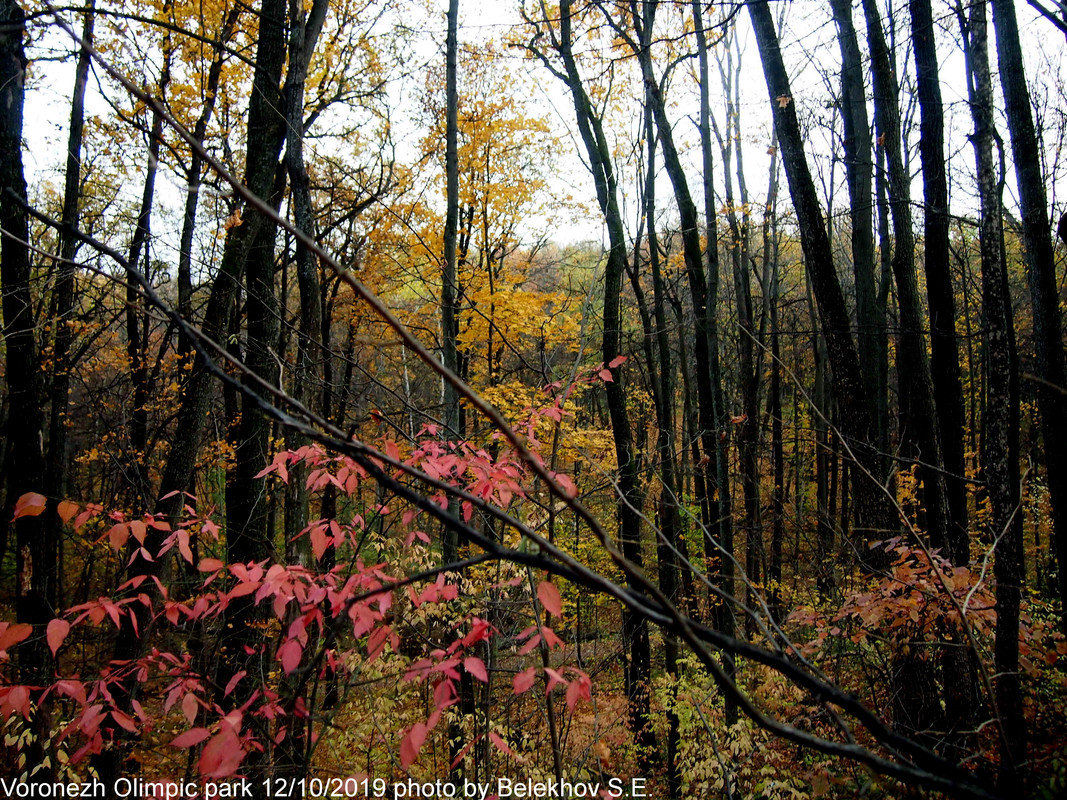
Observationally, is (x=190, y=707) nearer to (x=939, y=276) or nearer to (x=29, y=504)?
(x=29, y=504)

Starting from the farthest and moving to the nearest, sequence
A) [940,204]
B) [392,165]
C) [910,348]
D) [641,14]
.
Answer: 1. [392,165]
2. [641,14]
3. [910,348]
4. [940,204]

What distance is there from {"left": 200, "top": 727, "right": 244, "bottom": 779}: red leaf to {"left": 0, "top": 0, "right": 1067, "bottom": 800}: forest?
0.02 meters

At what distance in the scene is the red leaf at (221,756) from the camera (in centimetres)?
142

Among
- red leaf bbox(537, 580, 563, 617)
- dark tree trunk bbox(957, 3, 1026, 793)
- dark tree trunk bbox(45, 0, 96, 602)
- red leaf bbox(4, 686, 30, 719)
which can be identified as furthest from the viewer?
dark tree trunk bbox(45, 0, 96, 602)

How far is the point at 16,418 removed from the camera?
5.70 metres

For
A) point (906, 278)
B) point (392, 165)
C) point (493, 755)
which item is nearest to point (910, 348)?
point (906, 278)

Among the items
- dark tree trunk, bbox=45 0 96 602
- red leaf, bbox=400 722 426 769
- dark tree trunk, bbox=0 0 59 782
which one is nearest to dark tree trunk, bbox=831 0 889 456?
red leaf, bbox=400 722 426 769

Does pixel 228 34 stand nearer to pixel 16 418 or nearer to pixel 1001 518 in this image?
pixel 16 418

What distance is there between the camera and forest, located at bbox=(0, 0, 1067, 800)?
69.2 inches

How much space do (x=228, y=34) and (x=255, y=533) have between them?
24.8ft

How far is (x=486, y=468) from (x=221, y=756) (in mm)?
1278

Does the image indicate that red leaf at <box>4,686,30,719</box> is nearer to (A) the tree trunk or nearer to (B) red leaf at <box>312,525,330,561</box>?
(B) red leaf at <box>312,525,330,561</box>

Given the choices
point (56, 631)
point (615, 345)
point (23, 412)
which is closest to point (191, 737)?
point (56, 631)

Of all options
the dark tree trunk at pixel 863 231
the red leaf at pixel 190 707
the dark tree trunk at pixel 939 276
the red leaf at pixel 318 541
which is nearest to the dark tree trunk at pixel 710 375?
the dark tree trunk at pixel 863 231
